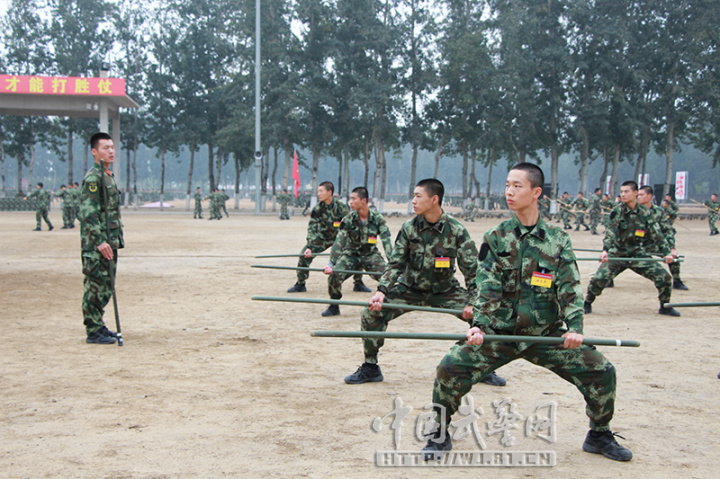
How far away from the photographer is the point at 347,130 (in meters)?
43.2

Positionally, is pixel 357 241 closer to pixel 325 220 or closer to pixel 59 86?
pixel 325 220

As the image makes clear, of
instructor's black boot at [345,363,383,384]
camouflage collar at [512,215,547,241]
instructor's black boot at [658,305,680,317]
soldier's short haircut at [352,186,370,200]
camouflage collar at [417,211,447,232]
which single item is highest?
soldier's short haircut at [352,186,370,200]

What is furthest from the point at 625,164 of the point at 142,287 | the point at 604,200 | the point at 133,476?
the point at 133,476

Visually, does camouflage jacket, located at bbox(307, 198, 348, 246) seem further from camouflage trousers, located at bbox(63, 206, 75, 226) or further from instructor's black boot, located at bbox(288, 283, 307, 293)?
camouflage trousers, located at bbox(63, 206, 75, 226)

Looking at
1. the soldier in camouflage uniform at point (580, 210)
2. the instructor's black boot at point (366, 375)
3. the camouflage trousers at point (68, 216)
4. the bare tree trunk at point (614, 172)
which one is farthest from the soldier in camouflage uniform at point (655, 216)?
the bare tree trunk at point (614, 172)

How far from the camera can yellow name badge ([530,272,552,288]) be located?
4090mm

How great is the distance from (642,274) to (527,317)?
230 inches

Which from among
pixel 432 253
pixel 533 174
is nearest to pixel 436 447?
pixel 533 174

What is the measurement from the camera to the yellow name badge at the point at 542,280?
13.4 ft

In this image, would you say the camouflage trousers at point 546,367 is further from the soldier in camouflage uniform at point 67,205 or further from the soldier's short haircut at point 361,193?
the soldier in camouflage uniform at point 67,205

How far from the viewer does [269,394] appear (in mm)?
5348

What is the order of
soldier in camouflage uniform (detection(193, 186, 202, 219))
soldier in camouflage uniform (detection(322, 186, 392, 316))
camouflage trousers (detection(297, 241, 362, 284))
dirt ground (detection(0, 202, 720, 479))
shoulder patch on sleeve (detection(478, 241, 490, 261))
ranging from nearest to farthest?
1. dirt ground (detection(0, 202, 720, 479))
2. shoulder patch on sleeve (detection(478, 241, 490, 261))
3. soldier in camouflage uniform (detection(322, 186, 392, 316))
4. camouflage trousers (detection(297, 241, 362, 284))
5. soldier in camouflage uniform (detection(193, 186, 202, 219))

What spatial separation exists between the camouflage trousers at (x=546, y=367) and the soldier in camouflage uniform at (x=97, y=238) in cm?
430

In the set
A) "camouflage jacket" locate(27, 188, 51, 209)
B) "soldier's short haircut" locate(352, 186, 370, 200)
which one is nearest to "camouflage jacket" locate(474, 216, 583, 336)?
"soldier's short haircut" locate(352, 186, 370, 200)
